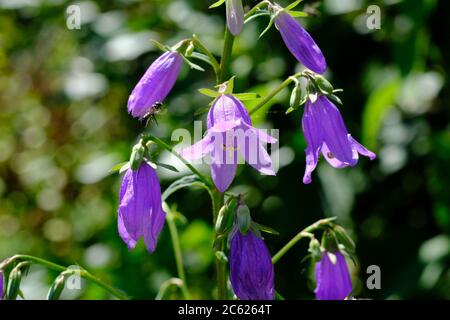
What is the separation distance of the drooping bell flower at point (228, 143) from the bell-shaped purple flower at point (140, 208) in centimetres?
17

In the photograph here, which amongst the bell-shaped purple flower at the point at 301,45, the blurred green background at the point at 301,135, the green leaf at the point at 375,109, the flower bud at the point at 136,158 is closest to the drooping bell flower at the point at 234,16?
the bell-shaped purple flower at the point at 301,45

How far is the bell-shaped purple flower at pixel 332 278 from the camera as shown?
7.67ft

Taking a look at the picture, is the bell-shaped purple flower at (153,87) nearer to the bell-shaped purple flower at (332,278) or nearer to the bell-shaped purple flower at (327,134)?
the bell-shaped purple flower at (327,134)

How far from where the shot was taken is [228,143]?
2049mm

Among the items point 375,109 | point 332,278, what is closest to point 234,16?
point 332,278

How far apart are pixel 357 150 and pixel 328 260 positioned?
377 millimetres

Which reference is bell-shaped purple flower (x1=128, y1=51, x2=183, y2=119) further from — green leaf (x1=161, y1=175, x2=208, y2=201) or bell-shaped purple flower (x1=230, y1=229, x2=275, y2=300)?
bell-shaped purple flower (x1=230, y1=229, x2=275, y2=300)

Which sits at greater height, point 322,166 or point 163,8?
point 163,8

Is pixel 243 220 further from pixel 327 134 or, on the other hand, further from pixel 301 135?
pixel 301 135

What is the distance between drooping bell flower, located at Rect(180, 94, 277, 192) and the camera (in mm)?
1941
